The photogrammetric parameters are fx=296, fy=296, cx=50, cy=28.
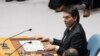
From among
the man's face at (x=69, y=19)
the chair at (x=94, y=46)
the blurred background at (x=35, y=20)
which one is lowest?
the blurred background at (x=35, y=20)

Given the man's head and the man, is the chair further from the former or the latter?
the man's head

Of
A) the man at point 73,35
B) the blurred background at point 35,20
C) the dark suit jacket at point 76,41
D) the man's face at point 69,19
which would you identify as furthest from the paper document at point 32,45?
the blurred background at point 35,20

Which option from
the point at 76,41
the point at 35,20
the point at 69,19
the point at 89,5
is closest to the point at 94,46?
the point at 76,41

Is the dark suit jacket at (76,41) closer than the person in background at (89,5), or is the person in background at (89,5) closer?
the dark suit jacket at (76,41)

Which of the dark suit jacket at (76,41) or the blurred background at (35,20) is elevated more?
the dark suit jacket at (76,41)

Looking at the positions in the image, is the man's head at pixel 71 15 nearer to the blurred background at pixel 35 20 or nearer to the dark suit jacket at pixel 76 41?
the dark suit jacket at pixel 76 41

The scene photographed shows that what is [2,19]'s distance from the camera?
6191 mm

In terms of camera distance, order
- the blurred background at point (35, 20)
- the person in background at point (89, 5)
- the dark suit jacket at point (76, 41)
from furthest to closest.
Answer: the person in background at point (89, 5), the blurred background at point (35, 20), the dark suit jacket at point (76, 41)

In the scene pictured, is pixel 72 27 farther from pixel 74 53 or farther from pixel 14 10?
pixel 14 10

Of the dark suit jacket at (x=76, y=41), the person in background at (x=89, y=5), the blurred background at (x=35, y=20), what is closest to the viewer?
the dark suit jacket at (x=76, y=41)

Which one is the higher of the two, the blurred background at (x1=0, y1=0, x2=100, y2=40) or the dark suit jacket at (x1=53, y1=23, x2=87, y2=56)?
the dark suit jacket at (x1=53, y1=23, x2=87, y2=56)

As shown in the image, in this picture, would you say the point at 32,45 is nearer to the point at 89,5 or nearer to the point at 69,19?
the point at 69,19

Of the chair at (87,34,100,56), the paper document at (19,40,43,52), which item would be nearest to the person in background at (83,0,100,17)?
the chair at (87,34,100,56)

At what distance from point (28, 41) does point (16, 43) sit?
0.15 metres
